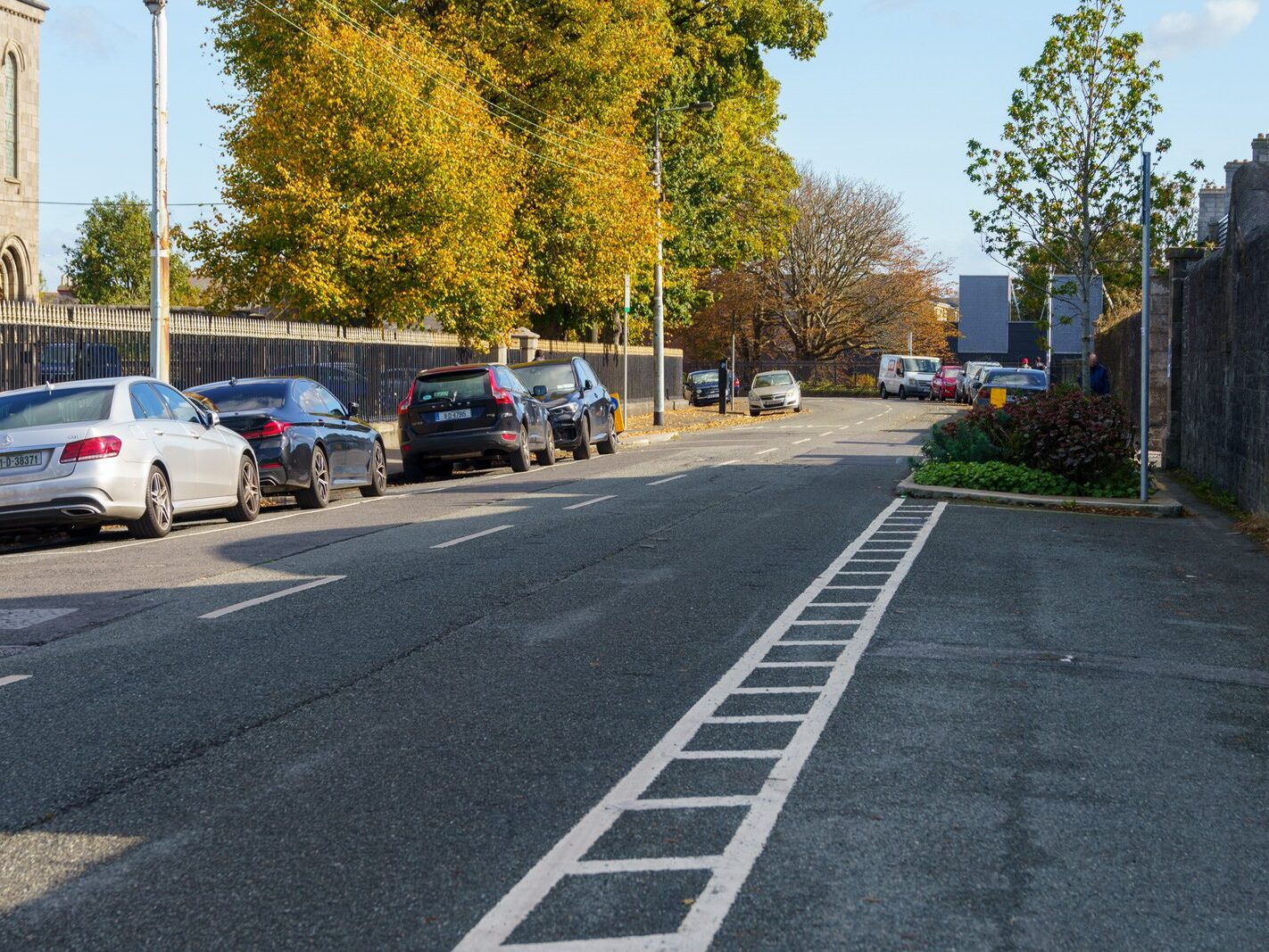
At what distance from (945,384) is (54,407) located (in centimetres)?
6161

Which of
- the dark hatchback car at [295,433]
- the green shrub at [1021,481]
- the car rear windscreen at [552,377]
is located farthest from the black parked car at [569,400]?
the green shrub at [1021,481]

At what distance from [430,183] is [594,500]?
48.6 ft

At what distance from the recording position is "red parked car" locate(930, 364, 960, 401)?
72375mm

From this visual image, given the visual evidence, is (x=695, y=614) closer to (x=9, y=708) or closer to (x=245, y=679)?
(x=245, y=679)

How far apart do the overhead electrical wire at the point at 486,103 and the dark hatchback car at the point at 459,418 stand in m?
10.9

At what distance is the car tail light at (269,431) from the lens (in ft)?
60.0

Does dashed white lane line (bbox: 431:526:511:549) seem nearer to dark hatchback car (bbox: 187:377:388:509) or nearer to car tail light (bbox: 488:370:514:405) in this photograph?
dark hatchback car (bbox: 187:377:388:509)

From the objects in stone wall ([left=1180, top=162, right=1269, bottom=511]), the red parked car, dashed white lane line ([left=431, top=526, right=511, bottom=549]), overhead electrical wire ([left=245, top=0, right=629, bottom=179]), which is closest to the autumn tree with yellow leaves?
overhead electrical wire ([left=245, top=0, right=629, bottom=179])

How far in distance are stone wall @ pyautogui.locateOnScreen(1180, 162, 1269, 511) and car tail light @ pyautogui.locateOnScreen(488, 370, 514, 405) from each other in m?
10.2

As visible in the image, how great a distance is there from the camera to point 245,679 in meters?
7.60

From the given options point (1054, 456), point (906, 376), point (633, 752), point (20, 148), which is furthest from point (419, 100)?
point (906, 376)

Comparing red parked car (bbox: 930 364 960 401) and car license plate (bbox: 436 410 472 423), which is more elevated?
red parked car (bbox: 930 364 960 401)

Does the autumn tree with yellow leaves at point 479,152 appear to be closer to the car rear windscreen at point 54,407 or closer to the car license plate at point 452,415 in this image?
the car license plate at point 452,415

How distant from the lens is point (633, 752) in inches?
240
